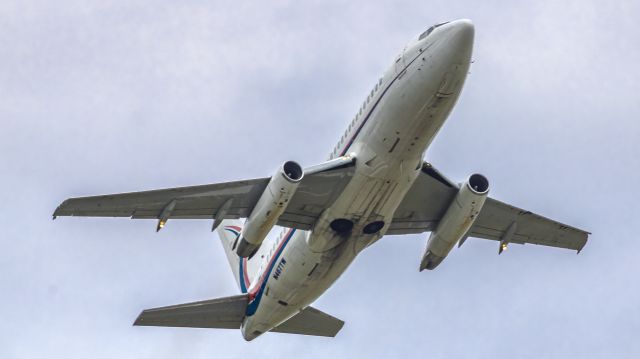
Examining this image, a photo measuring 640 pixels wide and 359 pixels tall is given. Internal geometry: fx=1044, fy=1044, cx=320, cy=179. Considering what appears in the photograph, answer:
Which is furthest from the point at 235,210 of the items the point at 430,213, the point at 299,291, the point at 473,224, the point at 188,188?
the point at 473,224

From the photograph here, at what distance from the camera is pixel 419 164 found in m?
39.8

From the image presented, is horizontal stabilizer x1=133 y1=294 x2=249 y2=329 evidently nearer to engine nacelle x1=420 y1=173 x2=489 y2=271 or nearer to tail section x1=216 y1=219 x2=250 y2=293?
tail section x1=216 y1=219 x2=250 y2=293

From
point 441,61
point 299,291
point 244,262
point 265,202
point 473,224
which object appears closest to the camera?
point 441,61

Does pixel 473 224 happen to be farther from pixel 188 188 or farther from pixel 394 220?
pixel 188 188

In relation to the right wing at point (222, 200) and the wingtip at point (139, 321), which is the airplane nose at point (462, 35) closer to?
the right wing at point (222, 200)

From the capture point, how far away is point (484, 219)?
153ft

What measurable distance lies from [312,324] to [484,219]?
31.7 ft

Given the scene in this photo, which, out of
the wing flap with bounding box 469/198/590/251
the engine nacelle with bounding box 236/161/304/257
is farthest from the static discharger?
the wing flap with bounding box 469/198/590/251

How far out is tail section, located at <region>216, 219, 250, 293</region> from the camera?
50.7 metres

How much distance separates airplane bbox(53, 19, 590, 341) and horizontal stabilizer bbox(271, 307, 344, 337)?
3.24 feet

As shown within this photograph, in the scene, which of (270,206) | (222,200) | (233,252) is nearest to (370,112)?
(270,206)

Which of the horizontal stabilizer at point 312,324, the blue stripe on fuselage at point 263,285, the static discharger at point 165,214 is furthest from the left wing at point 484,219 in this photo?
the static discharger at point 165,214

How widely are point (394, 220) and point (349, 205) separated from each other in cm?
501

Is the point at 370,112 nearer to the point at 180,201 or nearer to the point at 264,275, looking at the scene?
the point at 180,201
